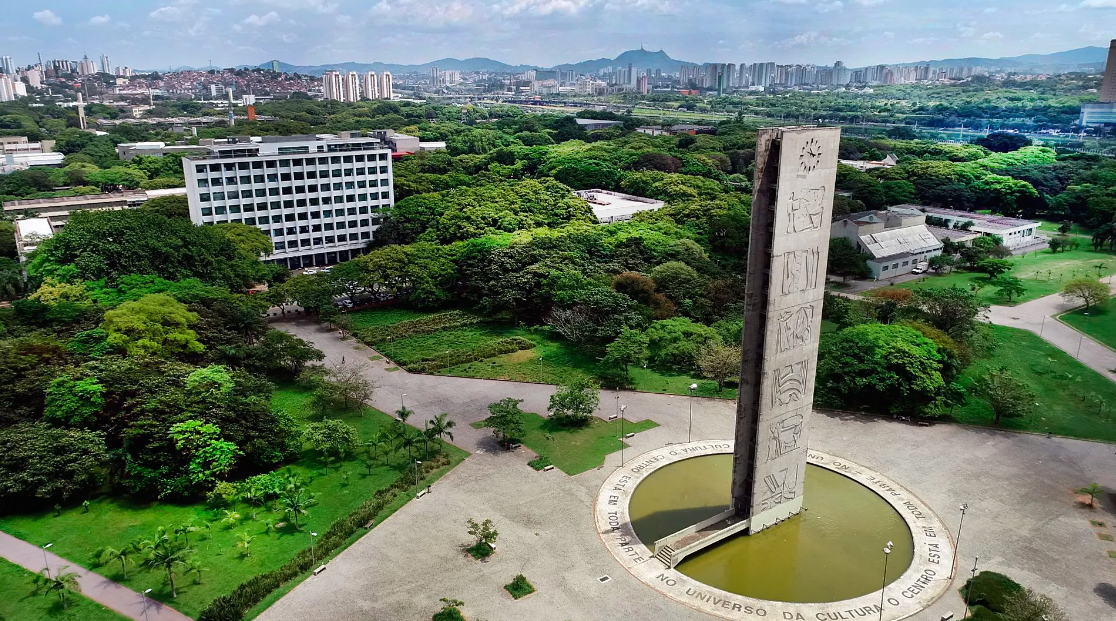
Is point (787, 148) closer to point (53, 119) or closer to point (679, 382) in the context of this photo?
point (679, 382)

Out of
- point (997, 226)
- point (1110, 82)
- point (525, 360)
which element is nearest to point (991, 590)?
point (525, 360)

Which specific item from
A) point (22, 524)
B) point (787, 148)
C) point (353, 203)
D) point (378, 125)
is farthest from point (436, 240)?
point (378, 125)

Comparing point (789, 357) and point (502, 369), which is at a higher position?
point (789, 357)

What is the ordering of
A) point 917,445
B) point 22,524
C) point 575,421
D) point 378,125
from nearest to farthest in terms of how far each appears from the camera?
point 22,524, point 917,445, point 575,421, point 378,125

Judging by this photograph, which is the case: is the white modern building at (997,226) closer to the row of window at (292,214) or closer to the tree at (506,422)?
the row of window at (292,214)

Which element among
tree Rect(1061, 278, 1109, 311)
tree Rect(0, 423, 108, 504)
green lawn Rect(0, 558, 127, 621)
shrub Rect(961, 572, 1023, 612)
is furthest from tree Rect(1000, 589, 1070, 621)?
tree Rect(1061, 278, 1109, 311)

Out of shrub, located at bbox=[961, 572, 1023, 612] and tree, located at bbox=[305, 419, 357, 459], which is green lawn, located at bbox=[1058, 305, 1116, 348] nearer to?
shrub, located at bbox=[961, 572, 1023, 612]

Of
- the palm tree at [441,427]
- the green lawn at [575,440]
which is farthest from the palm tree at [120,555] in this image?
the green lawn at [575,440]
